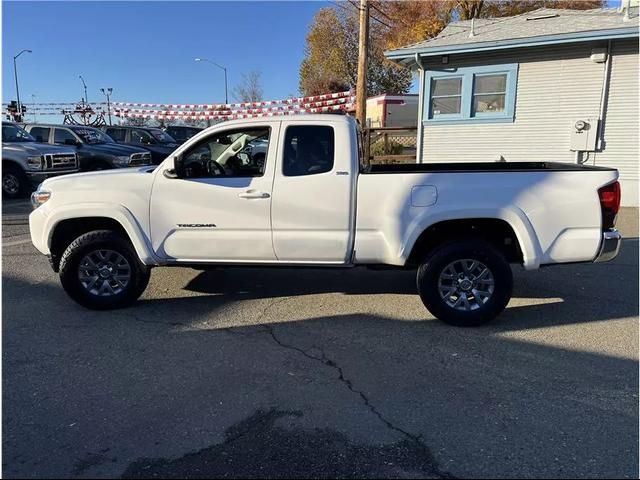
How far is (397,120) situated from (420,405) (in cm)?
2757

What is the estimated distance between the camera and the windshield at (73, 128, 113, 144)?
1445 centimetres

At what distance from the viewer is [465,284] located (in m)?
4.46

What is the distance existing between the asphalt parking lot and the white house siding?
7050 mm

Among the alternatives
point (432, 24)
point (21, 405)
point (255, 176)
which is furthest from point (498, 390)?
point (432, 24)

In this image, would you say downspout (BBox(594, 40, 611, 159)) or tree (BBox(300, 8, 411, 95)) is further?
tree (BBox(300, 8, 411, 95))

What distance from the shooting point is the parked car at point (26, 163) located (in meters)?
12.0

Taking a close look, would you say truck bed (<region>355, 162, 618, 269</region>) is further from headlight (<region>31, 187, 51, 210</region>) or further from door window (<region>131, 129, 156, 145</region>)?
door window (<region>131, 129, 156, 145</region>)

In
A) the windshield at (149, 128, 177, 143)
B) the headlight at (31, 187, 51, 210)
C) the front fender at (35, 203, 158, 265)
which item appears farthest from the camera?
the windshield at (149, 128, 177, 143)

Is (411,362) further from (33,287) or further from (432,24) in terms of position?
(432,24)

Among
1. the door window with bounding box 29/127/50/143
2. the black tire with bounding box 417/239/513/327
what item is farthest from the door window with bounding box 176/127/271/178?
the door window with bounding box 29/127/50/143

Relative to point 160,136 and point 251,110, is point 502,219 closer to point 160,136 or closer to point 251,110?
point 160,136

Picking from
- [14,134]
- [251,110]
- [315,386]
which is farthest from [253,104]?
[315,386]

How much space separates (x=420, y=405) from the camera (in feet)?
10.4

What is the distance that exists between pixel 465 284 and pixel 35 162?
11544 millimetres
